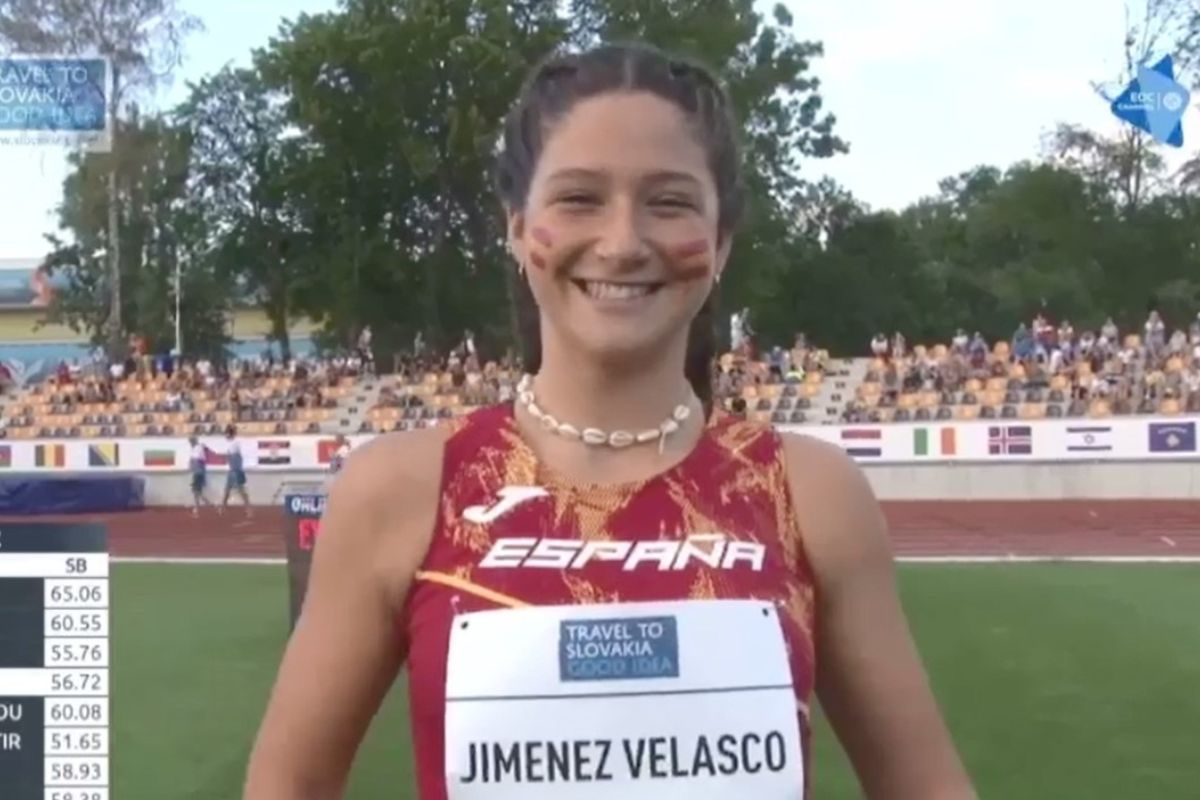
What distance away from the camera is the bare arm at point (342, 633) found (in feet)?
5.51

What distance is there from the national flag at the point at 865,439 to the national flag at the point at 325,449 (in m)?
8.61

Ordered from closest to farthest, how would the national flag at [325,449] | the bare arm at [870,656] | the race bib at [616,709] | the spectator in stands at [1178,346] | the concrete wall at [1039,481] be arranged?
the race bib at [616,709], the bare arm at [870,656], the concrete wall at [1039,481], the spectator in stands at [1178,346], the national flag at [325,449]

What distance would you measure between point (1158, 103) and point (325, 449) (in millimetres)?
14865

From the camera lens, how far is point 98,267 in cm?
5503

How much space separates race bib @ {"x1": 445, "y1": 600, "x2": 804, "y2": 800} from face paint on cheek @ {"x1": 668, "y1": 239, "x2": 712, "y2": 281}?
333 millimetres

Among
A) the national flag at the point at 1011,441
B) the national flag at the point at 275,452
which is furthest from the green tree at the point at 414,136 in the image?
the national flag at the point at 1011,441

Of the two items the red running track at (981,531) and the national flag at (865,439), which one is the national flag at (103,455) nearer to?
the red running track at (981,531)

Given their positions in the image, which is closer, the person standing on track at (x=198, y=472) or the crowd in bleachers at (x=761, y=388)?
the crowd in bleachers at (x=761, y=388)

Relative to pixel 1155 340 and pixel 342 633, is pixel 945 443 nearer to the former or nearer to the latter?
pixel 1155 340

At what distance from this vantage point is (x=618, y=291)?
1.69m

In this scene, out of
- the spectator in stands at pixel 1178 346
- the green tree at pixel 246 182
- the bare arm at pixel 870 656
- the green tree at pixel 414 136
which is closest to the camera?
the bare arm at pixel 870 656

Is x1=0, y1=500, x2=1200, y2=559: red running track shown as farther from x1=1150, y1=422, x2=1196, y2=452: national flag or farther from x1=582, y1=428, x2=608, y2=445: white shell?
x1=582, y1=428, x2=608, y2=445: white shell

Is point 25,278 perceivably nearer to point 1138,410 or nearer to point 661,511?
point 1138,410

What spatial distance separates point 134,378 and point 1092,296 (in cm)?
3531
